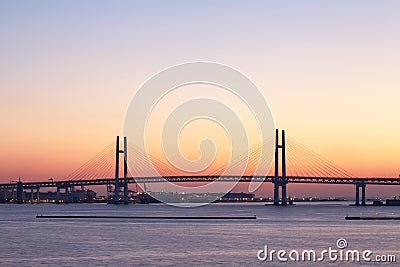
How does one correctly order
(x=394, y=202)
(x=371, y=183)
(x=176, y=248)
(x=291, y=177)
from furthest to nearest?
(x=394, y=202)
(x=371, y=183)
(x=291, y=177)
(x=176, y=248)

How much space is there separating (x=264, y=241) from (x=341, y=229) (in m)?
16.2

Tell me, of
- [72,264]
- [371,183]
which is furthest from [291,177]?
[72,264]

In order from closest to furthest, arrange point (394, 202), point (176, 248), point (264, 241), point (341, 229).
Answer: point (176, 248), point (264, 241), point (341, 229), point (394, 202)

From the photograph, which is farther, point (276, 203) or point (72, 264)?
point (276, 203)

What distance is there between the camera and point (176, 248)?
4419 centimetres

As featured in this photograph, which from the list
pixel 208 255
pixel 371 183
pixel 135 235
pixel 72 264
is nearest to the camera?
pixel 72 264

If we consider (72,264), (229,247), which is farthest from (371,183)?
(72,264)

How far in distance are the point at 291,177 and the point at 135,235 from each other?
67118 mm

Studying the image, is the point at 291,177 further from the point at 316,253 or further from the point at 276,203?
the point at 316,253

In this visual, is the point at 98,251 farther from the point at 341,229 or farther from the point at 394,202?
the point at 394,202

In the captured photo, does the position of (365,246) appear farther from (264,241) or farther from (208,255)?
(208,255)

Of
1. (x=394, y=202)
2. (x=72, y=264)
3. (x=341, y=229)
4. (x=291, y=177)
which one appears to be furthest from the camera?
(x=394, y=202)

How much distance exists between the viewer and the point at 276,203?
440 ft

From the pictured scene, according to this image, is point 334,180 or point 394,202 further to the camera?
point 394,202
